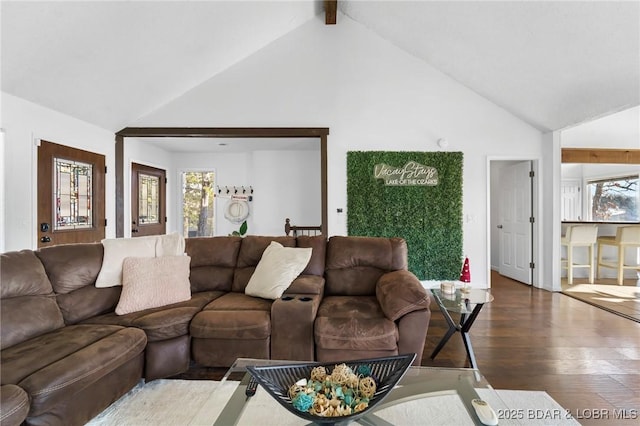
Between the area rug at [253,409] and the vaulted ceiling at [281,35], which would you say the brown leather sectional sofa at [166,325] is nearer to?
the area rug at [253,409]

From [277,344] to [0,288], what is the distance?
5.70 ft

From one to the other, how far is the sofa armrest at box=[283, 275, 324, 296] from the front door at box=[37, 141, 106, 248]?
297 cm

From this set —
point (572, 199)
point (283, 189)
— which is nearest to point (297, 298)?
point (283, 189)

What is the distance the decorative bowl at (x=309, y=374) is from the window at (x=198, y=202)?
6.05m

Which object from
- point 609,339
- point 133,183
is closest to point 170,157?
point 133,183

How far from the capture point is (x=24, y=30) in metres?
2.50

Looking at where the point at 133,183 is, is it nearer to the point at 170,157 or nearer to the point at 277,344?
the point at 170,157

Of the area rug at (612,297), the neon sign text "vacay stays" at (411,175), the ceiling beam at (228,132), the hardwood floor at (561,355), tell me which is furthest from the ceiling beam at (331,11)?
the area rug at (612,297)

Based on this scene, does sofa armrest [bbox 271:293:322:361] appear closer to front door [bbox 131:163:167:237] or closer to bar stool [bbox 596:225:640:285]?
front door [bbox 131:163:167:237]

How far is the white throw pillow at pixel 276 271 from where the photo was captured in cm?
253

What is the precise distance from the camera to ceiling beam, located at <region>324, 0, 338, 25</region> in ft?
14.0

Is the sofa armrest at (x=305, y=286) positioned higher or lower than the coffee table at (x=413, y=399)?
higher

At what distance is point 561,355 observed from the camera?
8.48 feet

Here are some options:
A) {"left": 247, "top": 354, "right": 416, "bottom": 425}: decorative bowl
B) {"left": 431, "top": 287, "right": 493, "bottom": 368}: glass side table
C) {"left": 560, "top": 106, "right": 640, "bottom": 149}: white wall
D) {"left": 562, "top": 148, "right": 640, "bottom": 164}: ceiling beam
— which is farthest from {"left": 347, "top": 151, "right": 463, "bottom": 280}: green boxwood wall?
{"left": 247, "top": 354, "right": 416, "bottom": 425}: decorative bowl
